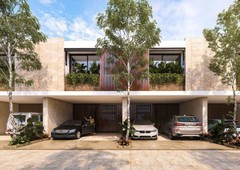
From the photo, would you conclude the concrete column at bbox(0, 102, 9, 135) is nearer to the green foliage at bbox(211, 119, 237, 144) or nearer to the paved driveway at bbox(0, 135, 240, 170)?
the paved driveway at bbox(0, 135, 240, 170)

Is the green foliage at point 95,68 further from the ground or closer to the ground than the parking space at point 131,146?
further from the ground

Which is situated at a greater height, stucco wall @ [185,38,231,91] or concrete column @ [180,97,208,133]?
stucco wall @ [185,38,231,91]

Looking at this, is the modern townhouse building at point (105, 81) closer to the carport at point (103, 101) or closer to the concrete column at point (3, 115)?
the carport at point (103, 101)

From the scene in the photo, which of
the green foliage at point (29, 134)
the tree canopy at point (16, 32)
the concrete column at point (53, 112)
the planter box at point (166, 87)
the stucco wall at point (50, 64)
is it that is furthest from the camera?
the concrete column at point (53, 112)

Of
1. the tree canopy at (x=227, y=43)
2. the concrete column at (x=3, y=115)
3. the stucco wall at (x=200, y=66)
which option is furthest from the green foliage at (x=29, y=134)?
the tree canopy at (x=227, y=43)

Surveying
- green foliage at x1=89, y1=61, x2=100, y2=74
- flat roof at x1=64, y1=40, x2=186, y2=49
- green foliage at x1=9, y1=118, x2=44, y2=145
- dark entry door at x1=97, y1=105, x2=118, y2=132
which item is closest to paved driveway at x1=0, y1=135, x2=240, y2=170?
green foliage at x1=9, y1=118, x2=44, y2=145

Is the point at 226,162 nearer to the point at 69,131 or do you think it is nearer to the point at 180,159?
the point at 180,159

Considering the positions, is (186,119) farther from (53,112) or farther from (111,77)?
(53,112)

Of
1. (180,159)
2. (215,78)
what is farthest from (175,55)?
(180,159)

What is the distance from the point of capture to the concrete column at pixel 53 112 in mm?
16219

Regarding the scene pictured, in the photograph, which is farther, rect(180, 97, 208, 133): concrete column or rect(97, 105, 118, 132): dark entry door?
rect(97, 105, 118, 132): dark entry door

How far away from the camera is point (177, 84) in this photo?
15898mm

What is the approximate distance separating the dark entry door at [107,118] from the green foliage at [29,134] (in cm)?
851

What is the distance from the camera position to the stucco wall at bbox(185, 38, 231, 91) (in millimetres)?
15836
